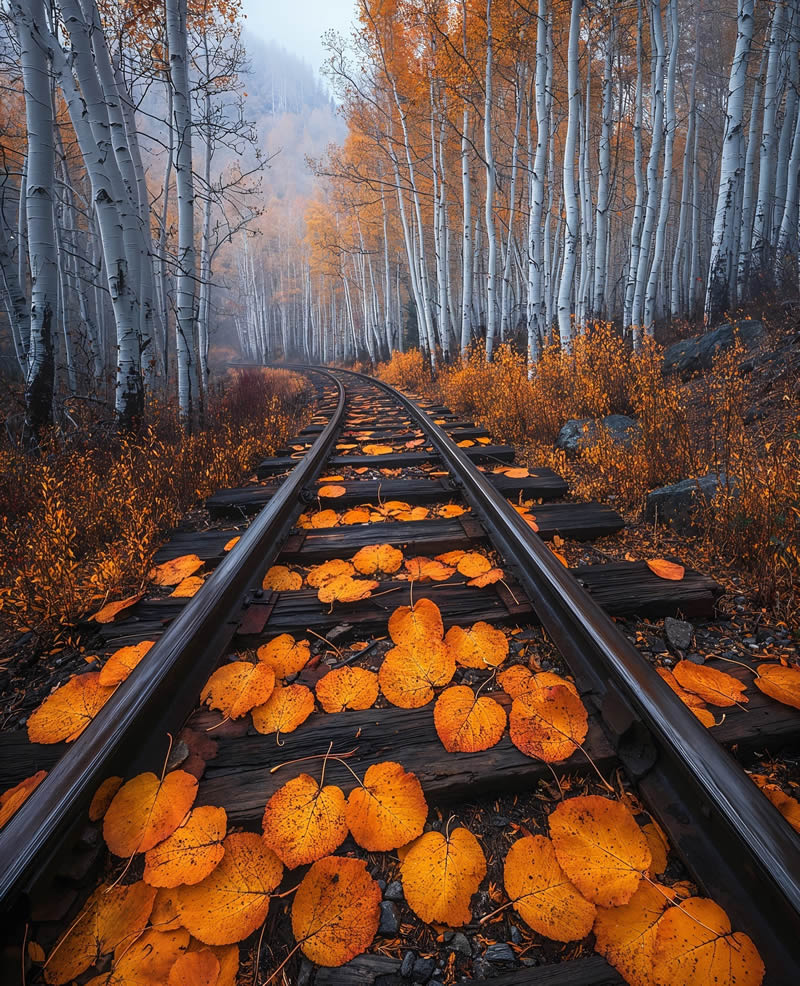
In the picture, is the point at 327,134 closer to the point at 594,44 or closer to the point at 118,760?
the point at 594,44

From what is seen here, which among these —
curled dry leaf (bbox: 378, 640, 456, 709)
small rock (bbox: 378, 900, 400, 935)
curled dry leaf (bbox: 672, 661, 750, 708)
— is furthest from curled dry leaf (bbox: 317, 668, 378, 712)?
curled dry leaf (bbox: 672, 661, 750, 708)

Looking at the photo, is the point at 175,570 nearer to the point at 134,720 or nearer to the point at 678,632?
the point at 134,720

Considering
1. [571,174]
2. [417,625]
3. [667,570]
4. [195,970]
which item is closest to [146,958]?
[195,970]

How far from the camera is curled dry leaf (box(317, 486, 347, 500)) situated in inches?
130

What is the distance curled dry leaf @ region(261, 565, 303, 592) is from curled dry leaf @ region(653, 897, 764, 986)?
1.68 m

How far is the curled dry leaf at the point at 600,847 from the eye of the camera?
3.14 ft

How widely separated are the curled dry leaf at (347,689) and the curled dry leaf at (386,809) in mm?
287

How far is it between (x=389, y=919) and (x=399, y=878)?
0.29ft

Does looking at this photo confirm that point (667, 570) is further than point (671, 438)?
No

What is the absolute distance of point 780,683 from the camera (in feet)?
4.75

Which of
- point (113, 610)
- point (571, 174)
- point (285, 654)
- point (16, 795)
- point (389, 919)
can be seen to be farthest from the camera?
point (571, 174)

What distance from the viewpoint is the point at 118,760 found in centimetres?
119

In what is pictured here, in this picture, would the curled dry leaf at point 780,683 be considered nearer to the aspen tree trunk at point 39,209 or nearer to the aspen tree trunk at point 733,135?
the aspen tree trunk at point 39,209

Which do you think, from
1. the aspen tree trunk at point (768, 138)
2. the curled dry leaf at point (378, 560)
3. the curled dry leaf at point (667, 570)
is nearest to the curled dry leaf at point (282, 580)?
the curled dry leaf at point (378, 560)
